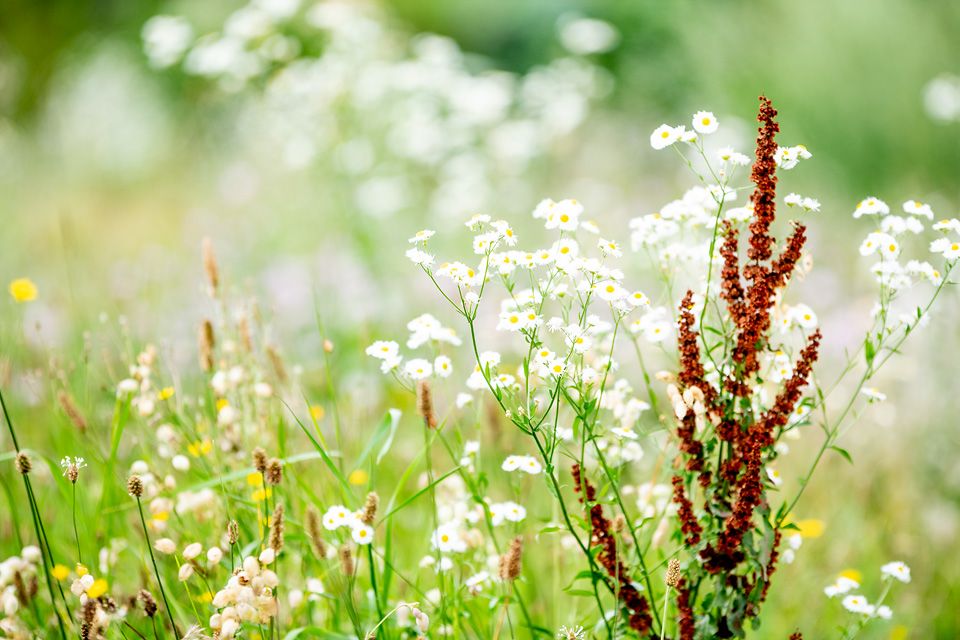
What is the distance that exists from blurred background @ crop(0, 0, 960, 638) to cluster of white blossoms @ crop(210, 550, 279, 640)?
103 cm

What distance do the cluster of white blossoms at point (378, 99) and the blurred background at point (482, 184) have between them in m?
0.02

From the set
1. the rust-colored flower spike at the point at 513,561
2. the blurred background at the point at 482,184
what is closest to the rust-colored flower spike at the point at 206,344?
the blurred background at the point at 482,184

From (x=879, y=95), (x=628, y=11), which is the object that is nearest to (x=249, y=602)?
(x=879, y=95)

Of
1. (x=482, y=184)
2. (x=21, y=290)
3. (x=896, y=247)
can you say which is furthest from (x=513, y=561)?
(x=482, y=184)

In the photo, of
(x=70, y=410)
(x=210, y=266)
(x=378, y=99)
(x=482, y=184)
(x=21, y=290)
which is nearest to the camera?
(x=70, y=410)

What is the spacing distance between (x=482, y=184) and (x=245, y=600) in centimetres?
333

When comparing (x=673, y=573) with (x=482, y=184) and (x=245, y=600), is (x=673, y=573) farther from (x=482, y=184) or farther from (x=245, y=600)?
(x=482, y=184)

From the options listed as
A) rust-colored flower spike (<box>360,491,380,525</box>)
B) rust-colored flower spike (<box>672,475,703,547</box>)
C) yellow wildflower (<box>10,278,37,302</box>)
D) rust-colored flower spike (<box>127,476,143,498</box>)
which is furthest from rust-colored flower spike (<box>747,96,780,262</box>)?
yellow wildflower (<box>10,278,37,302</box>)

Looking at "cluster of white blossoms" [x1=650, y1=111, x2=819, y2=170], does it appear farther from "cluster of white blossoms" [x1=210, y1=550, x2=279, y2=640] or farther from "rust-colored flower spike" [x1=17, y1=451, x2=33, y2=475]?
"rust-colored flower spike" [x1=17, y1=451, x2=33, y2=475]

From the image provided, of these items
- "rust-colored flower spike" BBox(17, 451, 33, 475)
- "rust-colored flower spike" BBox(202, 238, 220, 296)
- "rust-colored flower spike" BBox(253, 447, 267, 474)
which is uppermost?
"rust-colored flower spike" BBox(202, 238, 220, 296)

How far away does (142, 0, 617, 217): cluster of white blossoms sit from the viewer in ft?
13.5

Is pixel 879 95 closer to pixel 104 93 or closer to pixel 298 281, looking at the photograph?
pixel 298 281

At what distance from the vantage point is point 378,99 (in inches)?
185

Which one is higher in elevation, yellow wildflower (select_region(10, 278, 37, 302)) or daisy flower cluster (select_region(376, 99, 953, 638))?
daisy flower cluster (select_region(376, 99, 953, 638))
